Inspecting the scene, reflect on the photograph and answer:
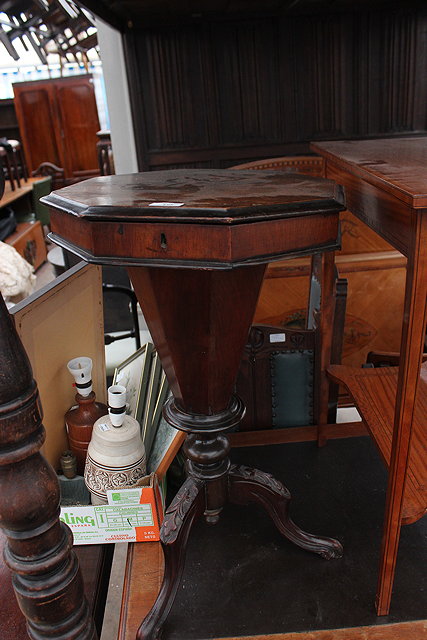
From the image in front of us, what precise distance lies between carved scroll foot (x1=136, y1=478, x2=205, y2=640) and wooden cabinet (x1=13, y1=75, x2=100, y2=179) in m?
7.38

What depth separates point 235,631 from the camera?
1.21 m

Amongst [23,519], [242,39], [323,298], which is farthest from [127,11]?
[23,519]

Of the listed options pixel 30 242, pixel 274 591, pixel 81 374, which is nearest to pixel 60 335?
pixel 81 374

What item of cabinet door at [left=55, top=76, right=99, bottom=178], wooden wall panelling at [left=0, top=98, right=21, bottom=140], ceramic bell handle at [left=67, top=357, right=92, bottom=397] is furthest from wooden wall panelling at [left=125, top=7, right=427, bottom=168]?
wooden wall panelling at [left=0, top=98, right=21, bottom=140]

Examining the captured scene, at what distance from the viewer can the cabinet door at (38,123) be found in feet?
24.9

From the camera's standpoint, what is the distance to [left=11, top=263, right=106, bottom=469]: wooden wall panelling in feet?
4.30

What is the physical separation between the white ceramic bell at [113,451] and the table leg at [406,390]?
1.86ft

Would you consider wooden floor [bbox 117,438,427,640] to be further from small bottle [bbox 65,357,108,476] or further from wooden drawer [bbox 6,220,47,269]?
wooden drawer [bbox 6,220,47,269]

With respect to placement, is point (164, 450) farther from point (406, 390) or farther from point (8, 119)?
point (8, 119)

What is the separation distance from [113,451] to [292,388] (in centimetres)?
69

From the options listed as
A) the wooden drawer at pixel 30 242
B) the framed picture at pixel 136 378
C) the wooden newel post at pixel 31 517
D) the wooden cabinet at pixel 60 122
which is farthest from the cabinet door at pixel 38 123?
the wooden newel post at pixel 31 517

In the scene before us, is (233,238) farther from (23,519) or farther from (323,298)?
(323,298)

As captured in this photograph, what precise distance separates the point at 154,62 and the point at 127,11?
389 millimetres

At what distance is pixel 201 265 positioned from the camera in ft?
2.75
